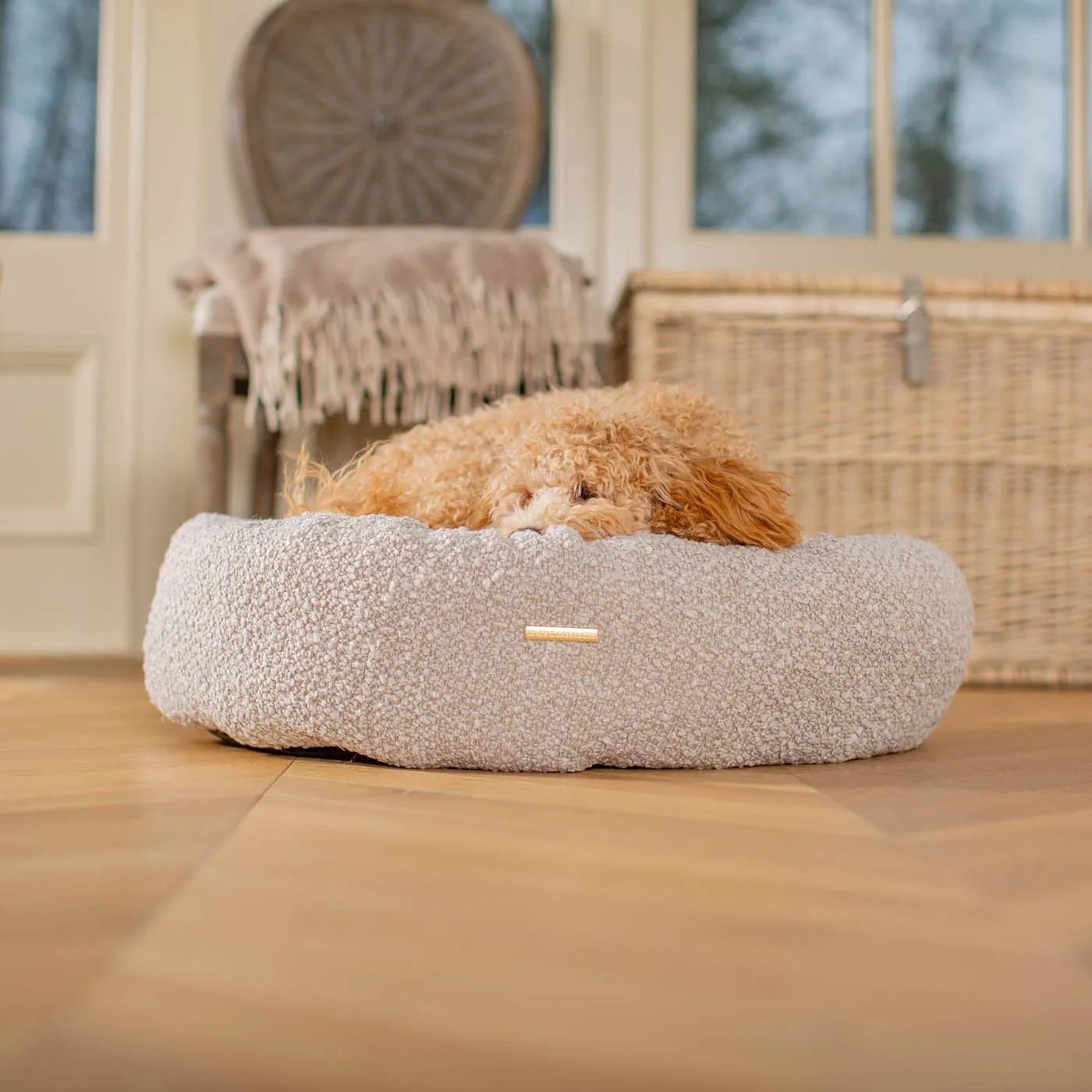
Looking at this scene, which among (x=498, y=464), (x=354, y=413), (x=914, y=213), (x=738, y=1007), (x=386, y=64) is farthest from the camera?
(x=914, y=213)

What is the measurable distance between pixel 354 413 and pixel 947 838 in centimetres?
131

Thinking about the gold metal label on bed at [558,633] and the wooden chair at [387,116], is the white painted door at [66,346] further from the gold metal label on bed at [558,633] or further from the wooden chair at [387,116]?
the gold metal label on bed at [558,633]

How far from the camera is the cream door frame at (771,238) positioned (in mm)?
2543

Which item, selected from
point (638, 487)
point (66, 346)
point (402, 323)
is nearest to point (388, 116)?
point (402, 323)

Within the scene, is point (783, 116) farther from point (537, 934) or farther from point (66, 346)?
point (537, 934)

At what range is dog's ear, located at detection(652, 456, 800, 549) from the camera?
1.11 meters

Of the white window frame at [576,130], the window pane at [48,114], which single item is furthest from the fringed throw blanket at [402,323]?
the window pane at [48,114]

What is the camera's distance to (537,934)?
1.79 feet

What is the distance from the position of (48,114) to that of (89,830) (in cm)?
230

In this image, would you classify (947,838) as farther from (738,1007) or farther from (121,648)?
(121,648)

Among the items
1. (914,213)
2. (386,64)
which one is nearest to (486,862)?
(386,64)

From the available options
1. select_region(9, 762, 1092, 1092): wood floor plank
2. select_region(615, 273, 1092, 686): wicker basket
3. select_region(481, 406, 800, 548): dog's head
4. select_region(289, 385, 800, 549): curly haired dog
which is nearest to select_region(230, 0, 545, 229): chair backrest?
select_region(615, 273, 1092, 686): wicker basket

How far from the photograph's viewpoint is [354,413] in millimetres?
1846

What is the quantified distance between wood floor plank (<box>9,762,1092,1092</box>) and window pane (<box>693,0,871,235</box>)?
213cm
